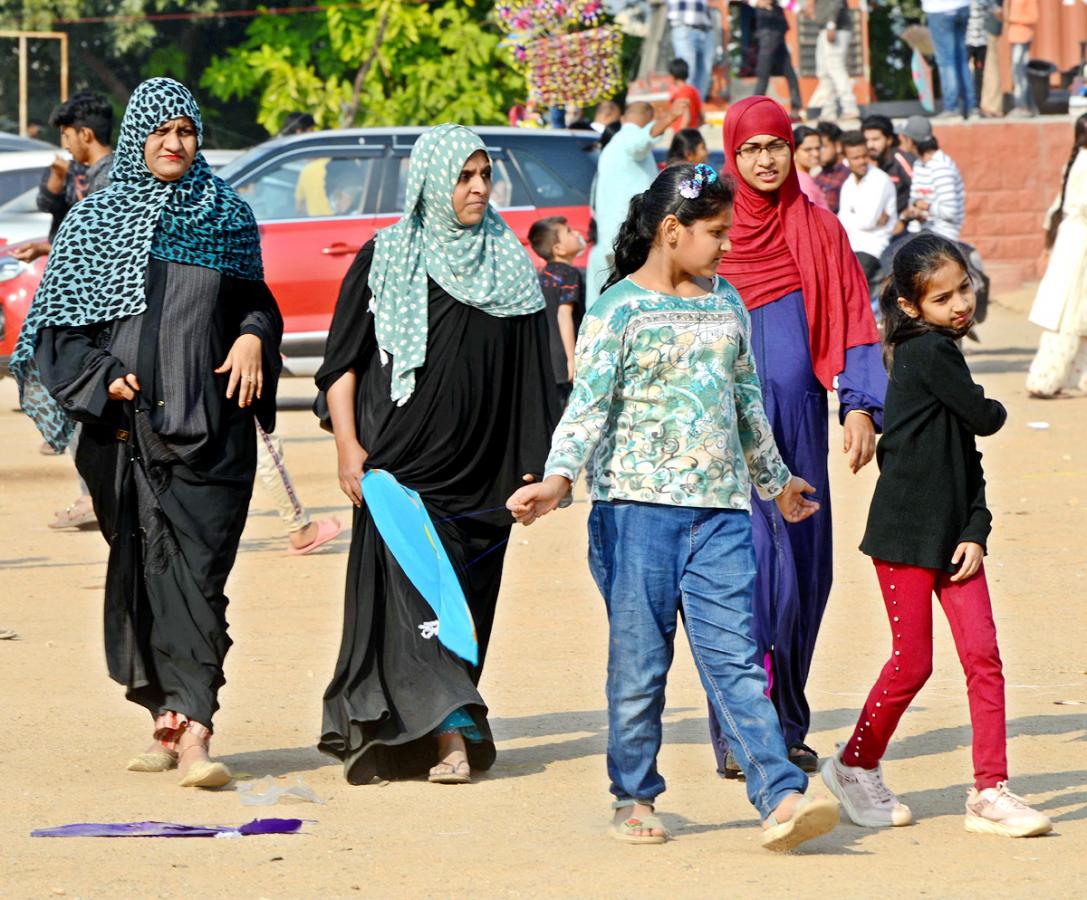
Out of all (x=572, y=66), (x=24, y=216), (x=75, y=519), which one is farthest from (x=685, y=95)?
(x=75, y=519)

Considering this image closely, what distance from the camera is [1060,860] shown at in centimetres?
462

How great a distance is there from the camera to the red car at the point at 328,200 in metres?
14.3

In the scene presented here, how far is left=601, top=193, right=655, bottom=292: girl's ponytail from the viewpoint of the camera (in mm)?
4805

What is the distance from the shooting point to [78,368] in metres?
5.57

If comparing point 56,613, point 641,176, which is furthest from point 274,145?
point 56,613

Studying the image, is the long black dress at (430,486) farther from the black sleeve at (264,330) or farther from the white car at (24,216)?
the white car at (24,216)

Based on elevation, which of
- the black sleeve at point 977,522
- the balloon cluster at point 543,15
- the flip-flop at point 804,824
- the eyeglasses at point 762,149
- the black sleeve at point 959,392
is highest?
the balloon cluster at point 543,15

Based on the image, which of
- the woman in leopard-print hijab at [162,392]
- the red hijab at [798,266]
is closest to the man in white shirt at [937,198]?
the red hijab at [798,266]

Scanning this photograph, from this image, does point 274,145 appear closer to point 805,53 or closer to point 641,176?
point 641,176

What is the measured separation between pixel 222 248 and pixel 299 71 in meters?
23.7

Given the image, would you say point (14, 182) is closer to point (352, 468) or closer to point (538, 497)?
point (352, 468)

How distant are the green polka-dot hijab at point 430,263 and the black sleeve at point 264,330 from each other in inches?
12.6

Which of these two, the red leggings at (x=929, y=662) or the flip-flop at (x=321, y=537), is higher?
the red leggings at (x=929, y=662)

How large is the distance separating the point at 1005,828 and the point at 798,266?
160 cm
